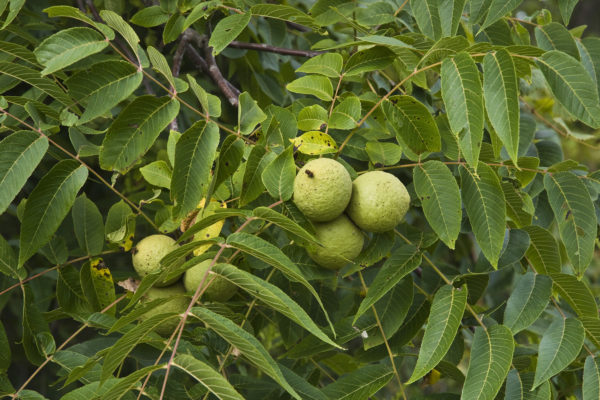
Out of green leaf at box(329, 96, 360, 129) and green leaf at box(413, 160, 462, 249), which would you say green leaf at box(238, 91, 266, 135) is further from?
green leaf at box(413, 160, 462, 249)

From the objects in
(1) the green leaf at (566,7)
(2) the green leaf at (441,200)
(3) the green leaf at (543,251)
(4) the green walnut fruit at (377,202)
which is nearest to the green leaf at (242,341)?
(4) the green walnut fruit at (377,202)

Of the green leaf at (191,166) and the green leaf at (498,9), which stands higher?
the green leaf at (498,9)

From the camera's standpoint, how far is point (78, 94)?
5.89ft

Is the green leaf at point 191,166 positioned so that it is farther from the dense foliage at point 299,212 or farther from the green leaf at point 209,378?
the green leaf at point 209,378

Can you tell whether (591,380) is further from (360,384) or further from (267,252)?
(267,252)

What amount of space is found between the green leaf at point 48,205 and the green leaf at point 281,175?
1.85 feet

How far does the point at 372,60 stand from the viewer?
2000mm

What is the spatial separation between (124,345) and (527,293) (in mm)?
1184

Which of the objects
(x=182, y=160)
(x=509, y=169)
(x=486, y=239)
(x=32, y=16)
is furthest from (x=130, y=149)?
(x=32, y=16)

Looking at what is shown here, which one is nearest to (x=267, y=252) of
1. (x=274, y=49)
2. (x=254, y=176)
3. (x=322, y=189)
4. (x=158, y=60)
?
(x=322, y=189)

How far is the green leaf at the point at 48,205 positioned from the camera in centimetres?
179

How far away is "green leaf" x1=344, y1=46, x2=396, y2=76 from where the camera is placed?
78.0 inches

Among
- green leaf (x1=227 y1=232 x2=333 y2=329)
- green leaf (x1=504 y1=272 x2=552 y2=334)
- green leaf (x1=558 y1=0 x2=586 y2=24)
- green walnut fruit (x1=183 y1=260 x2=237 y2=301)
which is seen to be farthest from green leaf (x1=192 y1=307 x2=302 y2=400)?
green leaf (x1=558 y1=0 x2=586 y2=24)

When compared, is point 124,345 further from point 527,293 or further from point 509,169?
point 509,169
